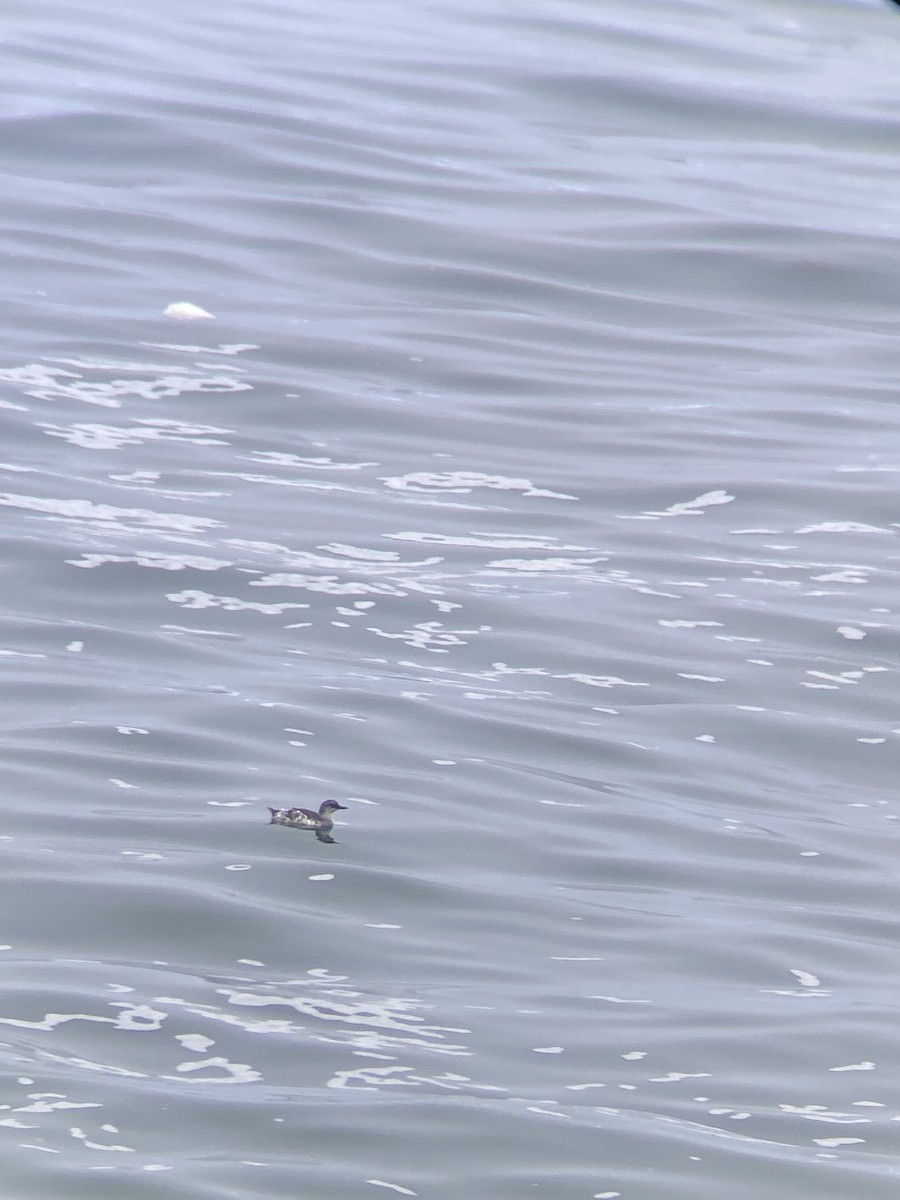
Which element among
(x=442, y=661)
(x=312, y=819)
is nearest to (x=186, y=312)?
(x=442, y=661)

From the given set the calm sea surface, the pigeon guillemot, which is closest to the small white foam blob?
the calm sea surface

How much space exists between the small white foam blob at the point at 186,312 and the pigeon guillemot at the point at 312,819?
443cm

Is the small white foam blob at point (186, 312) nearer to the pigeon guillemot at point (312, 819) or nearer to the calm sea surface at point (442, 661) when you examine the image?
the calm sea surface at point (442, 661)

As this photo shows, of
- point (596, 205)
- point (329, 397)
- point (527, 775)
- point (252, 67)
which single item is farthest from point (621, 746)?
point (252, 67)

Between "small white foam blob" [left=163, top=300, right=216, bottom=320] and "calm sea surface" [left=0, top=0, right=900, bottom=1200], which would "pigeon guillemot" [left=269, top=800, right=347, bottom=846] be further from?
"small white foam blob" [left=163, top=300, right=216, bottom=320]

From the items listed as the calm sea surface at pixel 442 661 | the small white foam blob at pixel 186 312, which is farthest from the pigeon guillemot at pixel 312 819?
the small white foam blob at pixel 186 312

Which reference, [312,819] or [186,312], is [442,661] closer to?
[312,819]

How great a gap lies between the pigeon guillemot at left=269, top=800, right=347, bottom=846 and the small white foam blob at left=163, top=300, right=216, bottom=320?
14.5 ft

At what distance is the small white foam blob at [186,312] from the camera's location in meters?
9.13

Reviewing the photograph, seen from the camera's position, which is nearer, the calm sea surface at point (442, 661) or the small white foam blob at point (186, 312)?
the calm sea surface at point (442, 661)

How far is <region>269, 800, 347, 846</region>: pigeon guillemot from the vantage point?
504cm

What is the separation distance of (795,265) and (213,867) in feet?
21.3

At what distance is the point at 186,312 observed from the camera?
917 centimetres

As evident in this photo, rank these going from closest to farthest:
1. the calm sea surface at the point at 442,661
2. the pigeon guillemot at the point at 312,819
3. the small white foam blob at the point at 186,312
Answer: the calm sea surface at the point at 442,661
the pigeon guillemot at the point at 312,819
the small white foam blob at the point at 186,312
